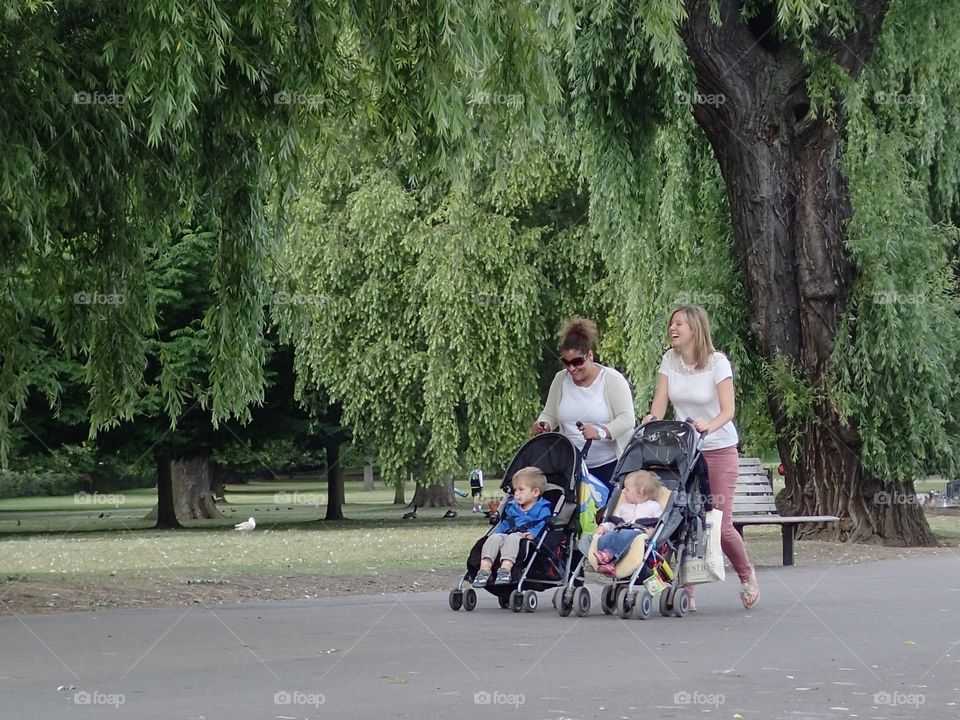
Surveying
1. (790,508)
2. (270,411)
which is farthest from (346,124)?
(270,411)

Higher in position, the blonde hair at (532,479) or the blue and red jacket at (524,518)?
the blonde hair at (532,479)

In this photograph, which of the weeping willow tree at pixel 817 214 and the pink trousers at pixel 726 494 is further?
the weeping willow tree at pixel 817 214

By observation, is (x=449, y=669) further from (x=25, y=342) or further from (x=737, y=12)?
(x=737, y=12)

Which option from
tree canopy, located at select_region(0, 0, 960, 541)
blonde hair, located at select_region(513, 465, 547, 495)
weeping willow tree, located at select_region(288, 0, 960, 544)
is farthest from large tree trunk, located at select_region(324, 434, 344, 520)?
blonde hair, located at select_region(513, 465, 547, 495)

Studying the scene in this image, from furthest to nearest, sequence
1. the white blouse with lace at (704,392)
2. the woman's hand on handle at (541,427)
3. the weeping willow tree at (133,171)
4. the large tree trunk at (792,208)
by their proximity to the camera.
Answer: the large tree trunk at (792,208), the woman's hand on handle at (541,427), the white blouse with lace at (704,392), the weeping willow tree at (133,171)

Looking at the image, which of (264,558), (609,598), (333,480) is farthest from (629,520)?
(333,480)

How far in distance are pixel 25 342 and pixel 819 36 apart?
10461mm

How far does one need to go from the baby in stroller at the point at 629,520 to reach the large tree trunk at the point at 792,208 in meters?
8.79

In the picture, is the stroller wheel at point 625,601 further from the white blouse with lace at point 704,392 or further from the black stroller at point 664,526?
the white blouse with lace at point 704,392

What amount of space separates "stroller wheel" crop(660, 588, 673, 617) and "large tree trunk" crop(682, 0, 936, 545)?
903cm

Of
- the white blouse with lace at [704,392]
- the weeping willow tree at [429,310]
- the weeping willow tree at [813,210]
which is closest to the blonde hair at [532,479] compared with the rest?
the white blouse with lace at [704,392]

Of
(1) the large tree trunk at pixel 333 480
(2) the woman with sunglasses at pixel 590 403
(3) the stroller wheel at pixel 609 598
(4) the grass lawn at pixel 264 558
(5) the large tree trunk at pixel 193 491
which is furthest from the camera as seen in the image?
(5) the large tree trunk at pixel 193 491

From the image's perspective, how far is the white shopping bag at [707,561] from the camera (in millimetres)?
11023

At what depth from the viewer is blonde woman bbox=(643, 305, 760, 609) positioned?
37.1ft
